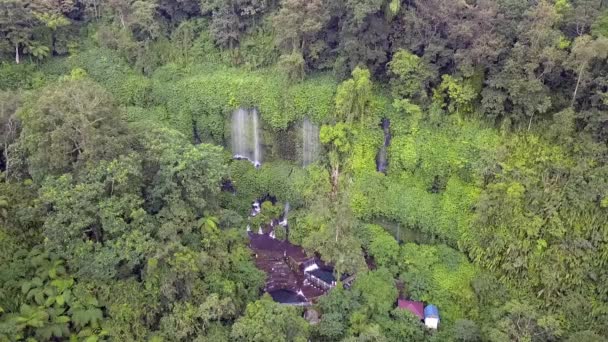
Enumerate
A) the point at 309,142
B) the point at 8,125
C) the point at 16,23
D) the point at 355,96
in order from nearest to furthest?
the point at 8,125 < the point at 355,96 < the point at 309,142 < the point at 16,23

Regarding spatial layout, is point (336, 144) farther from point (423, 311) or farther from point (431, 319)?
point (431, 319)

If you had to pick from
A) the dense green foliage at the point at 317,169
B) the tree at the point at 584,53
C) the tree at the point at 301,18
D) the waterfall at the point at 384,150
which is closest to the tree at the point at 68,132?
the dense green foliage at the point at 317,169

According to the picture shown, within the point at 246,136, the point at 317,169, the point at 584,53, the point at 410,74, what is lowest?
the point at 317,169

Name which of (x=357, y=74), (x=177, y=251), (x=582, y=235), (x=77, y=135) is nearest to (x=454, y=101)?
(x=357, y=74)

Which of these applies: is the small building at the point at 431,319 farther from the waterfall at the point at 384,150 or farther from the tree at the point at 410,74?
the tree at the point at 410,74

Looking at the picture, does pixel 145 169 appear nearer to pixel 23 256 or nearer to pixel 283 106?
pixel 23 256

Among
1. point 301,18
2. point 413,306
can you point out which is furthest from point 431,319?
point 301,18
